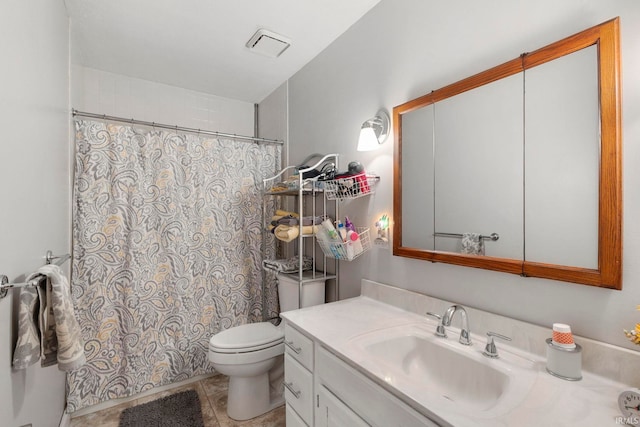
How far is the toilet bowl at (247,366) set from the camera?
1.74 meters

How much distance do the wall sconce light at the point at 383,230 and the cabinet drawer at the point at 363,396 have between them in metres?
0.67

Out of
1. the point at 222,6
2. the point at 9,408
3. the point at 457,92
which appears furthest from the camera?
the point at 222,6

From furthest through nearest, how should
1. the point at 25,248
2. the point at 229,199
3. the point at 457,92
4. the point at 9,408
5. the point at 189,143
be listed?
the point at 229,199
the point at 189,143
the point at 457,92
the point at 25,248
the point at 9,408

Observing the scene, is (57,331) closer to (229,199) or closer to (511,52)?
(229,199)

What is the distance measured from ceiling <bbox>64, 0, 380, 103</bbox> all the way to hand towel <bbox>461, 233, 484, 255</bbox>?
54.6 inches

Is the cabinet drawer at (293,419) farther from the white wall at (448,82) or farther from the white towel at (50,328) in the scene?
the white towel at (50,328)

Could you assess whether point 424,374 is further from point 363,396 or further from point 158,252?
point 158,252

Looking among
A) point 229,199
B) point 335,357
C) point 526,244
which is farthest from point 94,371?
point 526,244

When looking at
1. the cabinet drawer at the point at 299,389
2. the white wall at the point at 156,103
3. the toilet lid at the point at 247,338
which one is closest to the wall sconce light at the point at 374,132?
the cabinet drawer at the point at 299,389

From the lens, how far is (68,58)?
1.75m

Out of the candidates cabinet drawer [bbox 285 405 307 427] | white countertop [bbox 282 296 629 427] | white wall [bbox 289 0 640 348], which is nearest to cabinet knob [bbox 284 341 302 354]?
white countertop [bbox 282 296 629 427]

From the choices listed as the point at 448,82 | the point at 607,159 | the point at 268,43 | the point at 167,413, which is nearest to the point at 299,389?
the point at 167,413

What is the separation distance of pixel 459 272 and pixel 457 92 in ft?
2.48

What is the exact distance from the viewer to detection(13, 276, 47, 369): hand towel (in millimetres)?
871
